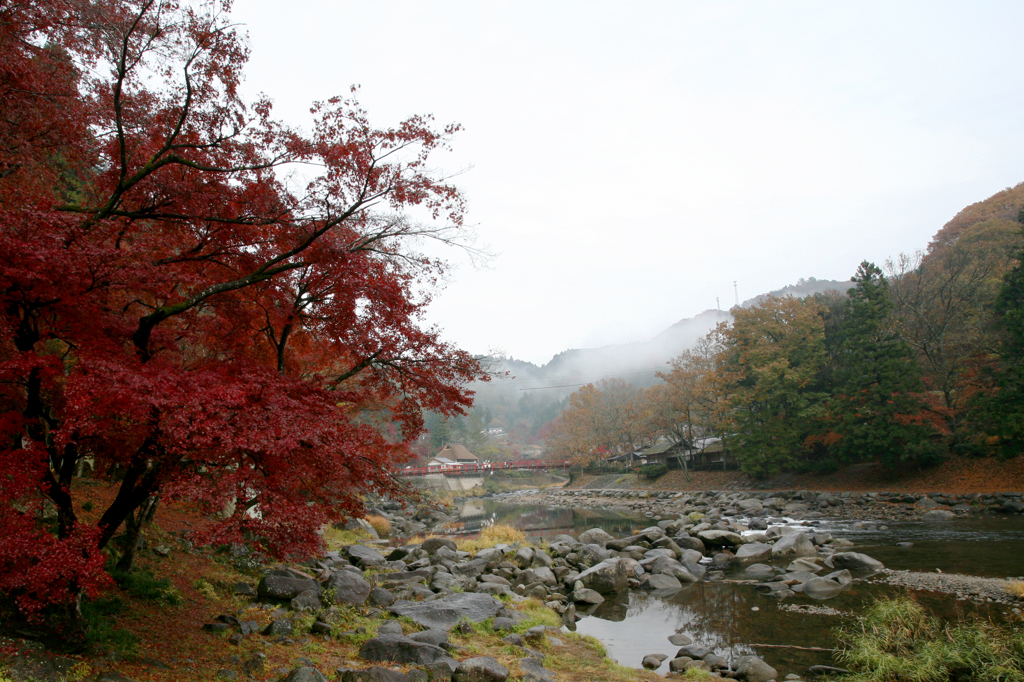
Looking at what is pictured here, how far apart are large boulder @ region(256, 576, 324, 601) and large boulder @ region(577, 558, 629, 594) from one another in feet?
22.3

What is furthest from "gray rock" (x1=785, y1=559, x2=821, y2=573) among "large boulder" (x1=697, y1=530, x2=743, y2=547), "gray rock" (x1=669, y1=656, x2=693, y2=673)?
"gray rock" (x1=669, y1=656, x2=693, y2=673)

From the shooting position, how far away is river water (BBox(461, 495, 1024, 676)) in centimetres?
906

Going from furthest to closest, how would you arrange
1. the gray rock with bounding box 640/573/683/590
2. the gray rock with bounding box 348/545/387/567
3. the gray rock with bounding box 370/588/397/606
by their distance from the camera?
the gray rock with bounding box 348/545/387/567
the gray rock with bounding box 640/573/683/590
the gray rock with bounding box 370/588/397/606

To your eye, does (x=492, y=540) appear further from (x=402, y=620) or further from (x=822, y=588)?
(x=822, y=588)

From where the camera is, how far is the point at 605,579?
13.3 metres

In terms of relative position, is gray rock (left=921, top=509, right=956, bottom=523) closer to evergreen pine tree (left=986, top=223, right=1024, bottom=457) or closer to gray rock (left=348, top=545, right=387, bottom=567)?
evergreen pine tree (left=986, top=223, right=1024, bottom=457)

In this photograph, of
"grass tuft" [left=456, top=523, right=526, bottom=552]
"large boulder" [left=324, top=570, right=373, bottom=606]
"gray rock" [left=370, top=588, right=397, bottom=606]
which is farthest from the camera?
Result: "grass tuft" [left=456, top=523, right=526, bottom=552]

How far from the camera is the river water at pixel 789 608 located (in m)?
9.06

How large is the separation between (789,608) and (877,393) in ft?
69.9

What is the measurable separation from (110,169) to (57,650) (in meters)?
5.60

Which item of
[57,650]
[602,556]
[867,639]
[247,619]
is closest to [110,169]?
[57,650]

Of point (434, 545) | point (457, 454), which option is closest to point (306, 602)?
point (434, 545)

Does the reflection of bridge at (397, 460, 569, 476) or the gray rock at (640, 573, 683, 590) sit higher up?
the gray rock at (640, 573, 683, 590)

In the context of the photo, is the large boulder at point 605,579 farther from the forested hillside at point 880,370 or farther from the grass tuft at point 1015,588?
the forested hillside at point 880,370
